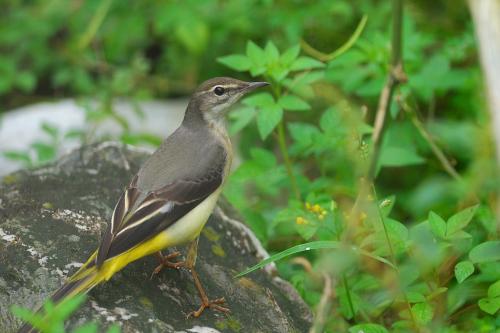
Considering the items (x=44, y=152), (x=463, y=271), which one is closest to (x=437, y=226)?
(x=463, y=271)

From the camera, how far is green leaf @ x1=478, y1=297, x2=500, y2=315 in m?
4.27

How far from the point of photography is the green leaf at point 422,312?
436 cm

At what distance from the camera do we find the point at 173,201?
15.0 feet

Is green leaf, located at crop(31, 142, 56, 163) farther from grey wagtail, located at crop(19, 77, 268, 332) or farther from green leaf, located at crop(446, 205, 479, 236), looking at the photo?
green leaf, located at crop(446, 205, 479, 236)

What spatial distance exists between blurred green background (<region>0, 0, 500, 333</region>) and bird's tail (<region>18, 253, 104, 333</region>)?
1011mm

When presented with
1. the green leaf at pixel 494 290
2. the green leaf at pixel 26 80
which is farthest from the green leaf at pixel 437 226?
the green leaf at pixel 26 80

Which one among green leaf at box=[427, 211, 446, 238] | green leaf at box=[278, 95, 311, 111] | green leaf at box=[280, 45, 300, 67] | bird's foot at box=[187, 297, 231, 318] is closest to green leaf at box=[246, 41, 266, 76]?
green leaf at box=[280, 45, 300, 67]

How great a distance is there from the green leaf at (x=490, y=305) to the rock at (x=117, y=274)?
104 cm

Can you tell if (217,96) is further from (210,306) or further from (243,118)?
(210,306)

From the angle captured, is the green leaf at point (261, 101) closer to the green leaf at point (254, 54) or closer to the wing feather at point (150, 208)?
the green leaf at point (254, 54)

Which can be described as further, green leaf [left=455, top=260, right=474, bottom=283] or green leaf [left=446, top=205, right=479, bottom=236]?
green leaf [left=446, top=205, right=479, bottom=236]

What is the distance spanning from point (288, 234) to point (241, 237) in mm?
945

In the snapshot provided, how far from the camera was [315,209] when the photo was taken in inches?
203

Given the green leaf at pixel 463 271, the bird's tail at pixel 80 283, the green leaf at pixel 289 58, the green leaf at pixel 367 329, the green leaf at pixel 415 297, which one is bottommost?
the green leaf at pixel 367 329
